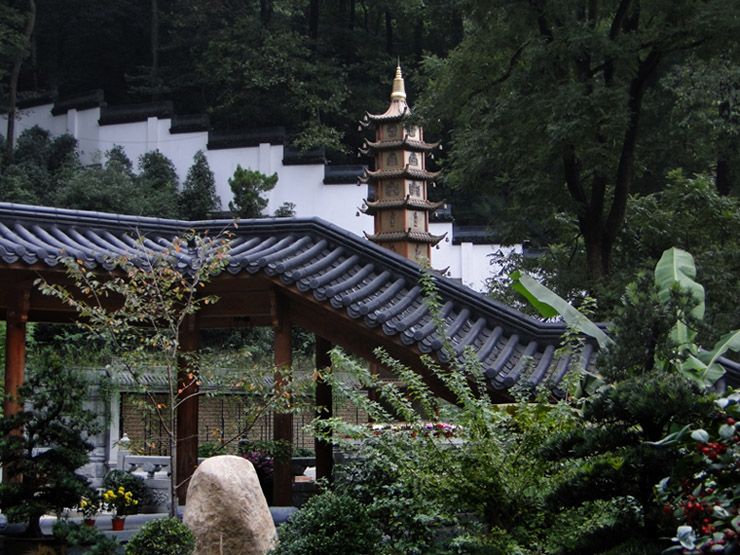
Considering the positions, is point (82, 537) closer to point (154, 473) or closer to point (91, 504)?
point (91, 504)

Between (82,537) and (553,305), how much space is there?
3.99 meters

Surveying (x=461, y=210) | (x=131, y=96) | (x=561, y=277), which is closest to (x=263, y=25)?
(x=131, y=96)

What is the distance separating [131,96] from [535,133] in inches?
777

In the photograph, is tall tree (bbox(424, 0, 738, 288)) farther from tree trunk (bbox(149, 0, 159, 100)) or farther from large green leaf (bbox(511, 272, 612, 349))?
tree trunk (bbox(149, 0, 159, 100))

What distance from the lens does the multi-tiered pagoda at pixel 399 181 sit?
18.5m

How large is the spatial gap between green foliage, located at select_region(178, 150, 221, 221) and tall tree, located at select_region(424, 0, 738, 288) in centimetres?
1106

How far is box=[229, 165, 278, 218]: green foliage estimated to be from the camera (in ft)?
76.1

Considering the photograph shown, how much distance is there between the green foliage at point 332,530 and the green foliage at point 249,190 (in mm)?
17448

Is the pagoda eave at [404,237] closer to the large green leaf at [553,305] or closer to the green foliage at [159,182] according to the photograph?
the green foliage at [159,182]

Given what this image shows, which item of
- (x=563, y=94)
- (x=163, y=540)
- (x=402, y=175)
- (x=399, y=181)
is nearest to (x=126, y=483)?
(x=163, y=540)


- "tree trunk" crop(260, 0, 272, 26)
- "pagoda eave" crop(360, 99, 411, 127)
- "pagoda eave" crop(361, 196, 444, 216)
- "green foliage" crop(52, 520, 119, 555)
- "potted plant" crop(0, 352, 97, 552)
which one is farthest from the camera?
"tree trunk" crop(260, 0, 272, 26)

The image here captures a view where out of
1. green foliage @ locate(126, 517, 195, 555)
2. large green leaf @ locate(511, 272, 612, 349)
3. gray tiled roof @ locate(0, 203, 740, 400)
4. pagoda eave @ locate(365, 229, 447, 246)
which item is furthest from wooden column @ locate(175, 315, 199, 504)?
pagoda eave @ locate(365, 229, 447, 246)

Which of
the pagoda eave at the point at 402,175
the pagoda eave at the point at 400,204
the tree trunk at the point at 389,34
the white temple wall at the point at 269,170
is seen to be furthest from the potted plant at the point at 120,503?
the tree trunk at the point at 389,34

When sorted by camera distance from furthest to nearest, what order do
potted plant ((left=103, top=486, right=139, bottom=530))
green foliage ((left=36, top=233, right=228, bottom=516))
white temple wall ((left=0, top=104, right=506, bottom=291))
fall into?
white temple wall ((left=0, top=104, right=506, bottom=291))
potted plant ((left=103, top=486, right=139, bottom=530))
green foliage ((left=36, top=233, right=228, bottom=516))
